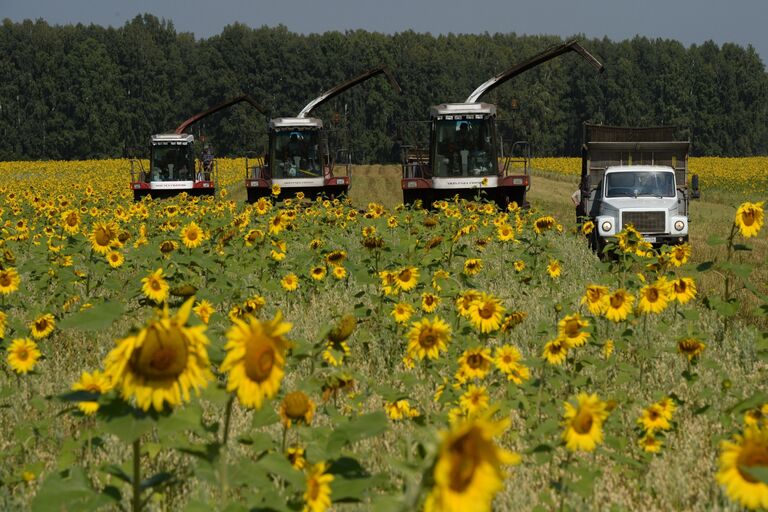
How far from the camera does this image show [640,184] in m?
12.8

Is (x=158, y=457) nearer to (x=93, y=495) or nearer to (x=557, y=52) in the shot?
(x=93, y=495)

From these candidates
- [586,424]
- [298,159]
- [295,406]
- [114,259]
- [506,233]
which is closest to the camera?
[295,406]

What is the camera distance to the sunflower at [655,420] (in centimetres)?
340

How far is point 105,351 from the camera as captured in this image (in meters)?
5.77

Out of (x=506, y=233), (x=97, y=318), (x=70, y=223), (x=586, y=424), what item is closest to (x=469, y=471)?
(x=97, y=318)

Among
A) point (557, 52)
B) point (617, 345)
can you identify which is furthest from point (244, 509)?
point (557, 52)

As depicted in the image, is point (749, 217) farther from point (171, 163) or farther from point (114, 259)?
point (171, 163)

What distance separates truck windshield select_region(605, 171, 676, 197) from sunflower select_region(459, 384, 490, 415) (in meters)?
9.89

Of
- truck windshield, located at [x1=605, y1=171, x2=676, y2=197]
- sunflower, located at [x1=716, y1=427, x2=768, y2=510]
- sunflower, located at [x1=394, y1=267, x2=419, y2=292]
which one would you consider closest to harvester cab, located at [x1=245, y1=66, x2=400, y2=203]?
truck windshield, located at [x1=605, y1=171, x2=676, y2=197]

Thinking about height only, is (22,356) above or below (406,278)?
below

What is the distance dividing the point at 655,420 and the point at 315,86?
87558mm

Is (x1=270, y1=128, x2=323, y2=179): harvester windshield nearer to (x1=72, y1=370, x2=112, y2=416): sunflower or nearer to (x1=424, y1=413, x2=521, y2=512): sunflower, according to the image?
(x1=72, y1=370, x2=112, y2=416): sunflower

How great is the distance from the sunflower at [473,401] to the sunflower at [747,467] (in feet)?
4.39

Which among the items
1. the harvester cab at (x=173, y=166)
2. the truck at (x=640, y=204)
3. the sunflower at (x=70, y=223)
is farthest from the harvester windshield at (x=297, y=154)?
the sunflower at (x=70, y=223)
